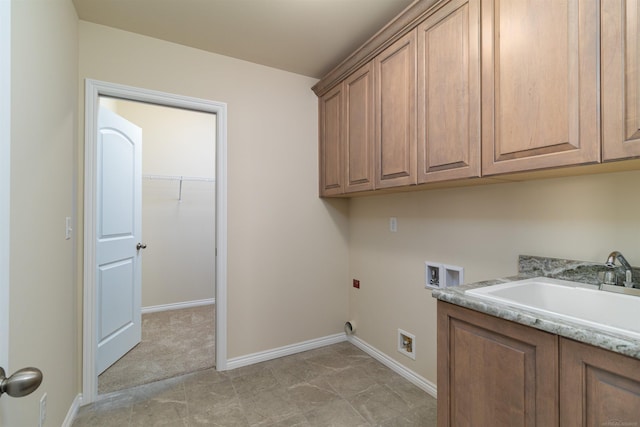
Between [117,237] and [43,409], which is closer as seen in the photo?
[43,409]

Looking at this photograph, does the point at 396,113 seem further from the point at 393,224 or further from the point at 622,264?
the point at 622,264

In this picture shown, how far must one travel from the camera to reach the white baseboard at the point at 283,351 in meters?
2.43

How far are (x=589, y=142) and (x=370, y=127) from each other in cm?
128

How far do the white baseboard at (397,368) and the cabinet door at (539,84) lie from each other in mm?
1473

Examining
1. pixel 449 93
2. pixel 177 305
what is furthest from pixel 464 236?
pixel 177 305

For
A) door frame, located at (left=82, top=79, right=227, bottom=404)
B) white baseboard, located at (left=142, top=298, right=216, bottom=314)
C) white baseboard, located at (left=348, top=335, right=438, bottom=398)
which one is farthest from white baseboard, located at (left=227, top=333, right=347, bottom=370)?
white baseboard, located at (left=142, top=298, right=216, bottom=314)

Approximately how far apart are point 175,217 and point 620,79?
4.22 m

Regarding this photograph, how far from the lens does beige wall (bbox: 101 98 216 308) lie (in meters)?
3.78

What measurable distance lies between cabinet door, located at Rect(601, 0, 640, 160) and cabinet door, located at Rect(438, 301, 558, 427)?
2.24 ft

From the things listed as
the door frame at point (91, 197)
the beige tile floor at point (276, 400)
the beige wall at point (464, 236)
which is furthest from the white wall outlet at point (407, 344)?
the door frame at point (91, 197)

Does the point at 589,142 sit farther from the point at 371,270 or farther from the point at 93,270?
the point at 93,270

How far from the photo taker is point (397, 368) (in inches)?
91.1

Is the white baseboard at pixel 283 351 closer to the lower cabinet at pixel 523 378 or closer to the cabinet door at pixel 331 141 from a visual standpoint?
the cabinet door at pixel 331 141

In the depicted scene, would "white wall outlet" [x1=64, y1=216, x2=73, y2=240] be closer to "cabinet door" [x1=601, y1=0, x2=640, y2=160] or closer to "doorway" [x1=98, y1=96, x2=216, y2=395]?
"doorway" [x1=98, y1=96, x2=216, y2=395]
